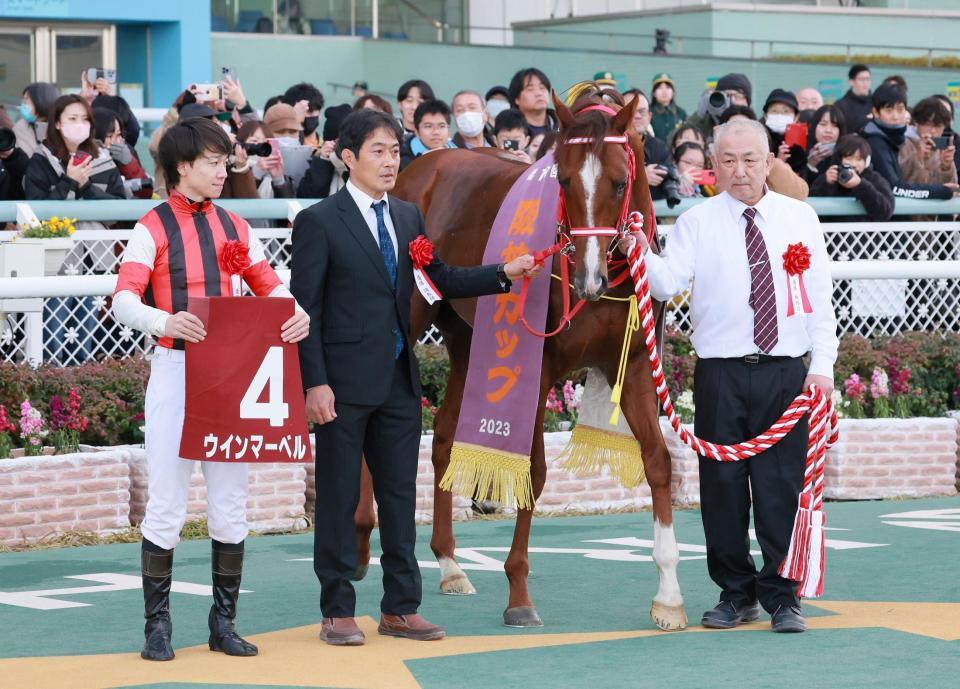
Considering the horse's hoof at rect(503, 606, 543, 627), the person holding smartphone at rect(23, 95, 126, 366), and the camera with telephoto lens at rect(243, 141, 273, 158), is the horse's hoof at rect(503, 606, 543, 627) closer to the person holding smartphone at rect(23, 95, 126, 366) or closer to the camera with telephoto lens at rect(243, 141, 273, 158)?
the person holding smartphone at rect(23, 95, 126, 366)

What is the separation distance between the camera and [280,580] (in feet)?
22.7

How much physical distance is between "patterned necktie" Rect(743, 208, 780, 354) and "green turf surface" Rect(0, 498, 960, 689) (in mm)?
1038

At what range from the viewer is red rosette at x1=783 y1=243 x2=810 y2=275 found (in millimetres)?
5777

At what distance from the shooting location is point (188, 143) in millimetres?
5324

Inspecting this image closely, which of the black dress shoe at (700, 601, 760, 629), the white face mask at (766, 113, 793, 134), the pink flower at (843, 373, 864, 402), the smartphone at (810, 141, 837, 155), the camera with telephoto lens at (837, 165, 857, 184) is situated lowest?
the black dress shoe at (700, 601, 760, 629)

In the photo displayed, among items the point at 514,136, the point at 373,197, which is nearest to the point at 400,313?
the point at 373,197

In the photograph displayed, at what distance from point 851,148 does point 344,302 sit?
5795mm

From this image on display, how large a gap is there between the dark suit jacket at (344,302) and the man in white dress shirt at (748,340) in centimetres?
102

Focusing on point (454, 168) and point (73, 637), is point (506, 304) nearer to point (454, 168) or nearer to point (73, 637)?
point (454, 168)

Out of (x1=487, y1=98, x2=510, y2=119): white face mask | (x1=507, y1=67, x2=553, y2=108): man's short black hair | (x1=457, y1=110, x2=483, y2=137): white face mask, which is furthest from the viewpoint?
(x1=487, y1=98, x2=510, y2=119): white face mask

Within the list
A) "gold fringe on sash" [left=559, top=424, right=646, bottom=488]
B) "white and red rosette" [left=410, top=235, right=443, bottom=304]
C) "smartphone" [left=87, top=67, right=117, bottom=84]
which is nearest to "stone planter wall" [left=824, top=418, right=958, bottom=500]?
"gold fringe on sash" [left=559, top=424, right=646, bottom=488]

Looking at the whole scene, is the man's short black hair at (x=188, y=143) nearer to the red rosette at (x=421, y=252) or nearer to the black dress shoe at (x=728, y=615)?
the red rosette at (x=421, y=252)

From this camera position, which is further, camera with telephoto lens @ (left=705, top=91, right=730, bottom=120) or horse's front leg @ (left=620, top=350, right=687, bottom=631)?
camera with telephoto lens @ (left=705, top=91, right=730, bottom=120)

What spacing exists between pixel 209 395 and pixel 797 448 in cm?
212
